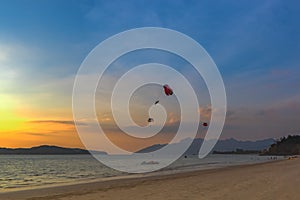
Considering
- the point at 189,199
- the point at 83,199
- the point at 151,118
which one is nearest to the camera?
the point at 189,199

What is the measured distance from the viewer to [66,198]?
1466 centimetres

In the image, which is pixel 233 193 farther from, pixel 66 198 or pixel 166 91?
pixel 66 198

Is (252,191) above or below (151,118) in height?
below

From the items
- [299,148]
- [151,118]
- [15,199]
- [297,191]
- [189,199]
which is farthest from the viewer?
[299,148]

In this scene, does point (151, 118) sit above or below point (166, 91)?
below

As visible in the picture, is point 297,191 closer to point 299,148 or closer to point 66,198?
point 66,198

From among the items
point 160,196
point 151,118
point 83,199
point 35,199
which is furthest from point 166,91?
point 35,199

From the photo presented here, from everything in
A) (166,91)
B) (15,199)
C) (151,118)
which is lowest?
(15,199)

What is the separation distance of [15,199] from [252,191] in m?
10.3

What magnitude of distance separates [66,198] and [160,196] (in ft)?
12.4

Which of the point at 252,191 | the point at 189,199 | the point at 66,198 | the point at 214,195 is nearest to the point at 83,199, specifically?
the point at 66,198

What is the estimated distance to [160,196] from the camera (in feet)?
46.6

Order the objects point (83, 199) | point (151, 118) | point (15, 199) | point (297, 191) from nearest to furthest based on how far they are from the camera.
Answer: point (83, 199) < point (297, 191) < point (15, 199) < point (151, 118)

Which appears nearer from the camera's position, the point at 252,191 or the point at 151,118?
the point at 252,191
